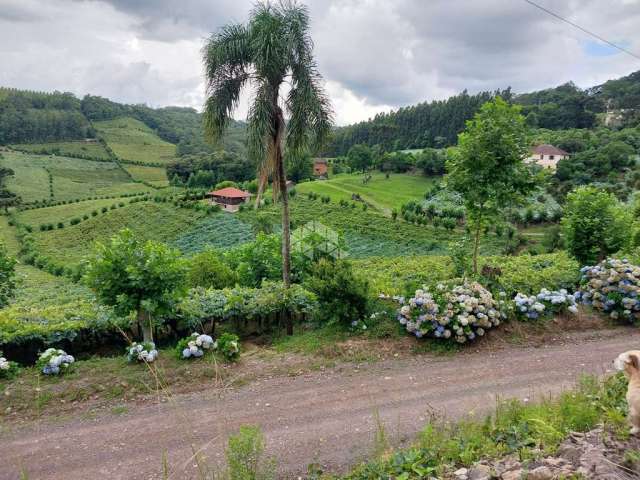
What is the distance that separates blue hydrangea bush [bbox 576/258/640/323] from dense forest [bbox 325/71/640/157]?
247 feet

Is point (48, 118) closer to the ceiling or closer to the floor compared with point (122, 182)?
closer to the ceiling

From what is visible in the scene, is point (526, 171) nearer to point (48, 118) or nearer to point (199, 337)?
point (199, 337)

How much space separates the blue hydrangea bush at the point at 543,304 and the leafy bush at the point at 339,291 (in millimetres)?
3478

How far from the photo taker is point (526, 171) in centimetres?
988

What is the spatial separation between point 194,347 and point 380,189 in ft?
206

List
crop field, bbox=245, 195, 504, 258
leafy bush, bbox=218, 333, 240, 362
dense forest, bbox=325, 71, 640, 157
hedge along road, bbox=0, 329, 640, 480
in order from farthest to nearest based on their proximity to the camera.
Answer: dense forest, bbox=325, 71, 640, 157, crop field, bbox=245, 195, 504, 258, leafy bush, bbox=218, 333, 240, 362, hedge along road, bbox=0, 329, 640, 480

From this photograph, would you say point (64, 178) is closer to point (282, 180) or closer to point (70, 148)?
point (70, 148)

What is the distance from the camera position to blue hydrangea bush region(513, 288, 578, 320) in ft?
29.7

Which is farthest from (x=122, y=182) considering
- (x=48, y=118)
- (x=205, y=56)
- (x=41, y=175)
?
(x=205, y=56)

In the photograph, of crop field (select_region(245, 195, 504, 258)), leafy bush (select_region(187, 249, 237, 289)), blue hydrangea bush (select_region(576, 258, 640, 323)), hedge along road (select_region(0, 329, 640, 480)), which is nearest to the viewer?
hedge along road (select_region(0, 329, 640, 480))

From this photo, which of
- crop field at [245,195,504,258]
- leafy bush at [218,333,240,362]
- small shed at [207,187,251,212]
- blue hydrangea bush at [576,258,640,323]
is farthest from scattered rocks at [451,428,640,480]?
small shed at [207,187,251,212]

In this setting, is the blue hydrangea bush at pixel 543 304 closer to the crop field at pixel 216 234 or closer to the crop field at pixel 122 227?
the crop field at pixel 216 234

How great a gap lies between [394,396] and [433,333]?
2.21 metres

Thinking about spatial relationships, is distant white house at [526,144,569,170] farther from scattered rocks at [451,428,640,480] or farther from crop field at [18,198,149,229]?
scattered rocks at [451,428,640,480]
